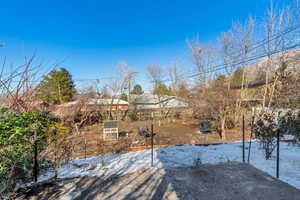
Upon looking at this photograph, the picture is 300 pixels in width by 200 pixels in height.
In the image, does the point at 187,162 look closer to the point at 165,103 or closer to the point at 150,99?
the point at 165,103

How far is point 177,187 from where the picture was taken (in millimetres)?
2201

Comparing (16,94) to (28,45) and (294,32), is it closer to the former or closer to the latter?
(28,45)

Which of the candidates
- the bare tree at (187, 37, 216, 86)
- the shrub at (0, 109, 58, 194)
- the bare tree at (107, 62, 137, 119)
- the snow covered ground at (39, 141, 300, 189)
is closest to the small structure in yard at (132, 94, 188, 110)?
the bare tree at (107, 62, 137, 119)

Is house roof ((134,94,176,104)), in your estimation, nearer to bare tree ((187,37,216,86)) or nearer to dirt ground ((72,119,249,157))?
bare tree ((187,37,216,86))

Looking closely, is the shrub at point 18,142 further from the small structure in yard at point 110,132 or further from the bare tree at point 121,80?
the bare tree at point 121,80

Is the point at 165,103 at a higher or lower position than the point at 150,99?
lower

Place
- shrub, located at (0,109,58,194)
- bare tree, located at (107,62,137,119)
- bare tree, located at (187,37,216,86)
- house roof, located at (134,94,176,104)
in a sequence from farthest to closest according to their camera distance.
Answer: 1. bare tree, located at (107,62,137,119)
2. house roof, located at (134,94,176,104)
3. bare tree, located at (187,37,216,86)
4. shrub, located at (0,109,58,194)

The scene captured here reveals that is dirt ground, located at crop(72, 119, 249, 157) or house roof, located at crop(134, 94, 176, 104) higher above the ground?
house roof, located at crop(134, 94, 176, 104)

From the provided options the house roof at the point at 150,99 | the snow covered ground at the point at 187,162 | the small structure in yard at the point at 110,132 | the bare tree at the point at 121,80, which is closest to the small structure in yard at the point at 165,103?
the house roof at the point at 150,99

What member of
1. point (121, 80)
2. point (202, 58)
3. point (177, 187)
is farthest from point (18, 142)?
point (202, 58)

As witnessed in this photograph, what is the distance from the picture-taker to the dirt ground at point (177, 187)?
1987mm

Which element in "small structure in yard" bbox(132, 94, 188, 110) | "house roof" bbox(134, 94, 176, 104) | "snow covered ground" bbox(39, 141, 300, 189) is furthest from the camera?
"house roof" bbox(134, 94, 176, 104)

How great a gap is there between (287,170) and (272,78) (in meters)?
8.59

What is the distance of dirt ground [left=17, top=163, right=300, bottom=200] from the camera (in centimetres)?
199
